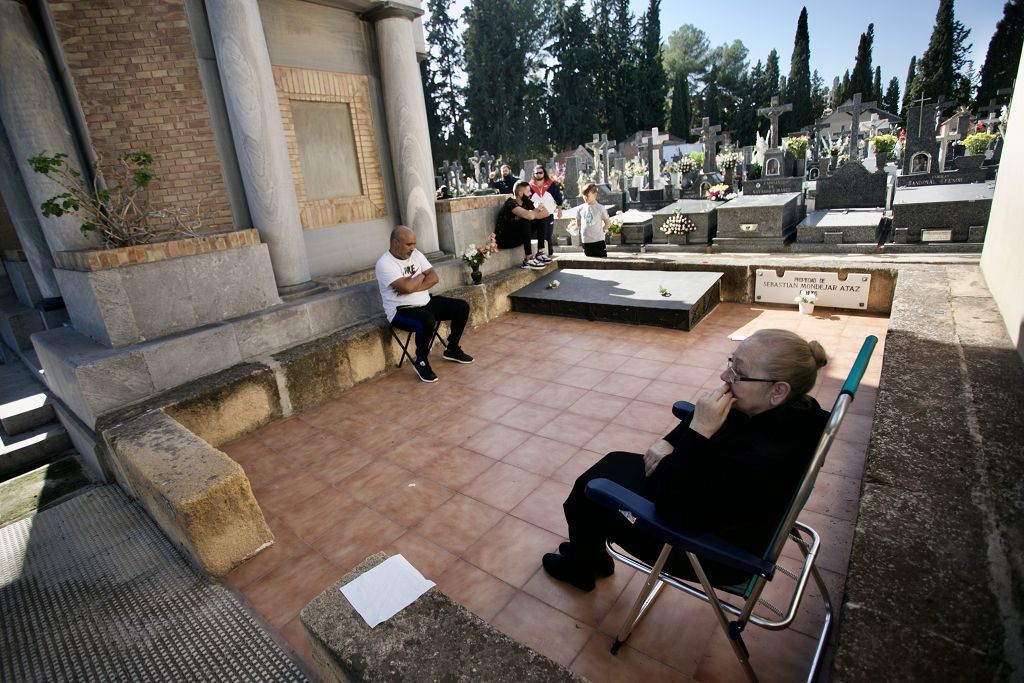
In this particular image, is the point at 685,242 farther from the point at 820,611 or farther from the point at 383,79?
the point at 820,611

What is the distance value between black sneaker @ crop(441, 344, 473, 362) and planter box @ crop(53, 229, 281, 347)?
1.93 metres

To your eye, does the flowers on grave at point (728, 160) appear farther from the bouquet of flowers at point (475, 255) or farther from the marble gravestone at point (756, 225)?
the bouquet of flowers at point (475, 255)

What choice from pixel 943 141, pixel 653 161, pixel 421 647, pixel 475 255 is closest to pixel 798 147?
pixel 943 141

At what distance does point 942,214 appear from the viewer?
7145 mm

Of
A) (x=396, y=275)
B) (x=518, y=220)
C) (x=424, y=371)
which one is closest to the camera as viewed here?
(x=396, y=275)

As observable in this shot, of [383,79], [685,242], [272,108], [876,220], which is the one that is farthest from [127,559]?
[876,220]

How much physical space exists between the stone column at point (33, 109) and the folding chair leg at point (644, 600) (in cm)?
553

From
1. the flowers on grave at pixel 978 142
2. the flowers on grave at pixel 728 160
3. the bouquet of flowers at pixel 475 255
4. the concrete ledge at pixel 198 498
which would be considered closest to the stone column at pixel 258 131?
the bouquet of flowers at pixel 475 255

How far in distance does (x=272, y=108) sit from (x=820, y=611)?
5930 mm

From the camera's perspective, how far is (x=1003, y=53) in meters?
32.2

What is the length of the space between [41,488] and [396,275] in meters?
3.42

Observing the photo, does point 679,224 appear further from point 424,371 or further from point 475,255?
point 424,371

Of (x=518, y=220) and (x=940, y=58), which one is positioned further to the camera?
(x=940, y=58)

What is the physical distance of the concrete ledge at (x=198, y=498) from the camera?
108 inches
